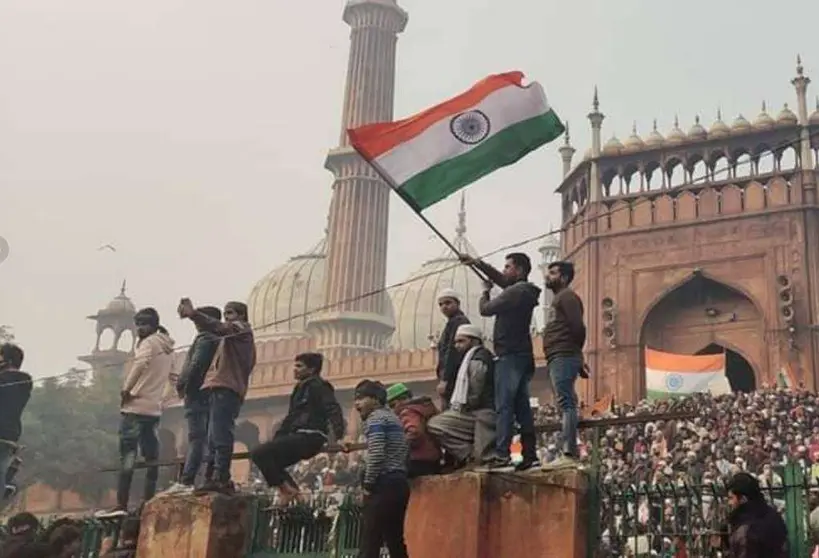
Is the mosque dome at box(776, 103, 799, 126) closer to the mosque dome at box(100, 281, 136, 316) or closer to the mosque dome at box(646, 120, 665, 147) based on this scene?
the mosque dome at box(646, 120, 665, 147)

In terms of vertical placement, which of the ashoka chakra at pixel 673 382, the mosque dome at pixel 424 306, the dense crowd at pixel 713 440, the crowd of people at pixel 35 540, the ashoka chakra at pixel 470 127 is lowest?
the crowd of people at pixel 35 540

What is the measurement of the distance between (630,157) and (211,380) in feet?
62.5

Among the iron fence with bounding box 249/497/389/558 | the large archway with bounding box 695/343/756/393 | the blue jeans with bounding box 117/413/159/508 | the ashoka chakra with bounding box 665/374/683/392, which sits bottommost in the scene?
the iron fence with bounding box 249/497/389/558

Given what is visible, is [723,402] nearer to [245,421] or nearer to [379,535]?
[379,535]

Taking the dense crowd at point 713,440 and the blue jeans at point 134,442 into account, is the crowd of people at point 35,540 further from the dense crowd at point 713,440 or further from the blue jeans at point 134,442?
the dense crowd at point 713,440

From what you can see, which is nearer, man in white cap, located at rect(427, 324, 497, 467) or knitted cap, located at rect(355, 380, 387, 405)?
knitted cap, located at rect(355, 380, 387, 405)

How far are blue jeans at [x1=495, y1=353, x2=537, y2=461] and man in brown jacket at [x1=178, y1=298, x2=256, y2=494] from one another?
1.54m

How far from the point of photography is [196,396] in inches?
232

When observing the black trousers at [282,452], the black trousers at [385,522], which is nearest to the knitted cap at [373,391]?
the black trousers at [385,522]

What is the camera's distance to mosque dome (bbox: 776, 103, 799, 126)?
22.0 metres

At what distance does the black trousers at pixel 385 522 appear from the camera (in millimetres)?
4270

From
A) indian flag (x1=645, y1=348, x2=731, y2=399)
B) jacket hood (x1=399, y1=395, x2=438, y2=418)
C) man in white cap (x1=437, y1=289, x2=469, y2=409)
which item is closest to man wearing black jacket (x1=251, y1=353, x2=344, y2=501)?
jacket hood (x1=399, y1=395, x2=438, y2=418)

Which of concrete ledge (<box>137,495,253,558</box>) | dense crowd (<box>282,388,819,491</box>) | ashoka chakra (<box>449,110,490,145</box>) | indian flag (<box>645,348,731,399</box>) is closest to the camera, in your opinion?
concrete ledge (<box>137,495,253,558</box>)

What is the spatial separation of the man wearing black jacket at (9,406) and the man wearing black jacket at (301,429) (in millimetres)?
1745
